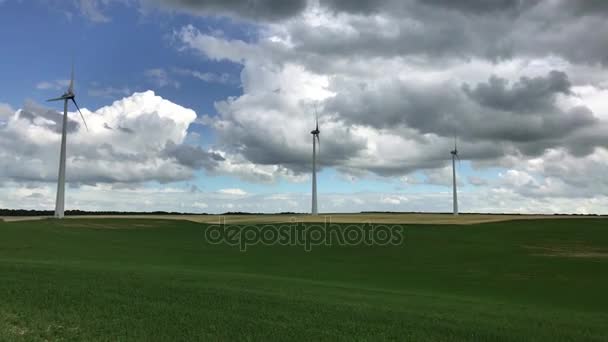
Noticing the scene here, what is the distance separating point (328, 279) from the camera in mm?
30688

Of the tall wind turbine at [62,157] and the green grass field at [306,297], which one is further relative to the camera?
the tall wind turbine at [62,157]

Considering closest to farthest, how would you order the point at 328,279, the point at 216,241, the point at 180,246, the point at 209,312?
the point at 209,312 < the point at 328,279 < the point at 180,246 < the point at 216,241

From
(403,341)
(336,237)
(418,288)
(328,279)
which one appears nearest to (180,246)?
(336,237)

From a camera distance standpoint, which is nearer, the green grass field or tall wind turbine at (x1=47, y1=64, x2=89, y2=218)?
the green grass field

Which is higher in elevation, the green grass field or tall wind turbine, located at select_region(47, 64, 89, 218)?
tall wind turbine, located at select_region(47, 64, 89, 218)

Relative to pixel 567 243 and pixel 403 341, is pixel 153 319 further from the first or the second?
pixel 567 243

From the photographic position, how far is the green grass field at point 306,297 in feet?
45.4

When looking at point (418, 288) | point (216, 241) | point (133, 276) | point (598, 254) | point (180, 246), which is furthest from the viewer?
point (216, 241)

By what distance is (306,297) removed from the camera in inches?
749

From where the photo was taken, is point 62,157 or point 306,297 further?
point 62,157

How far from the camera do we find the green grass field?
13844mm

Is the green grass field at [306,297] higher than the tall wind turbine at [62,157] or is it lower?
lower

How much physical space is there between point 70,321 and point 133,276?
335 inches

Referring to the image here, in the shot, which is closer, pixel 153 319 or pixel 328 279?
pixel 153 319
